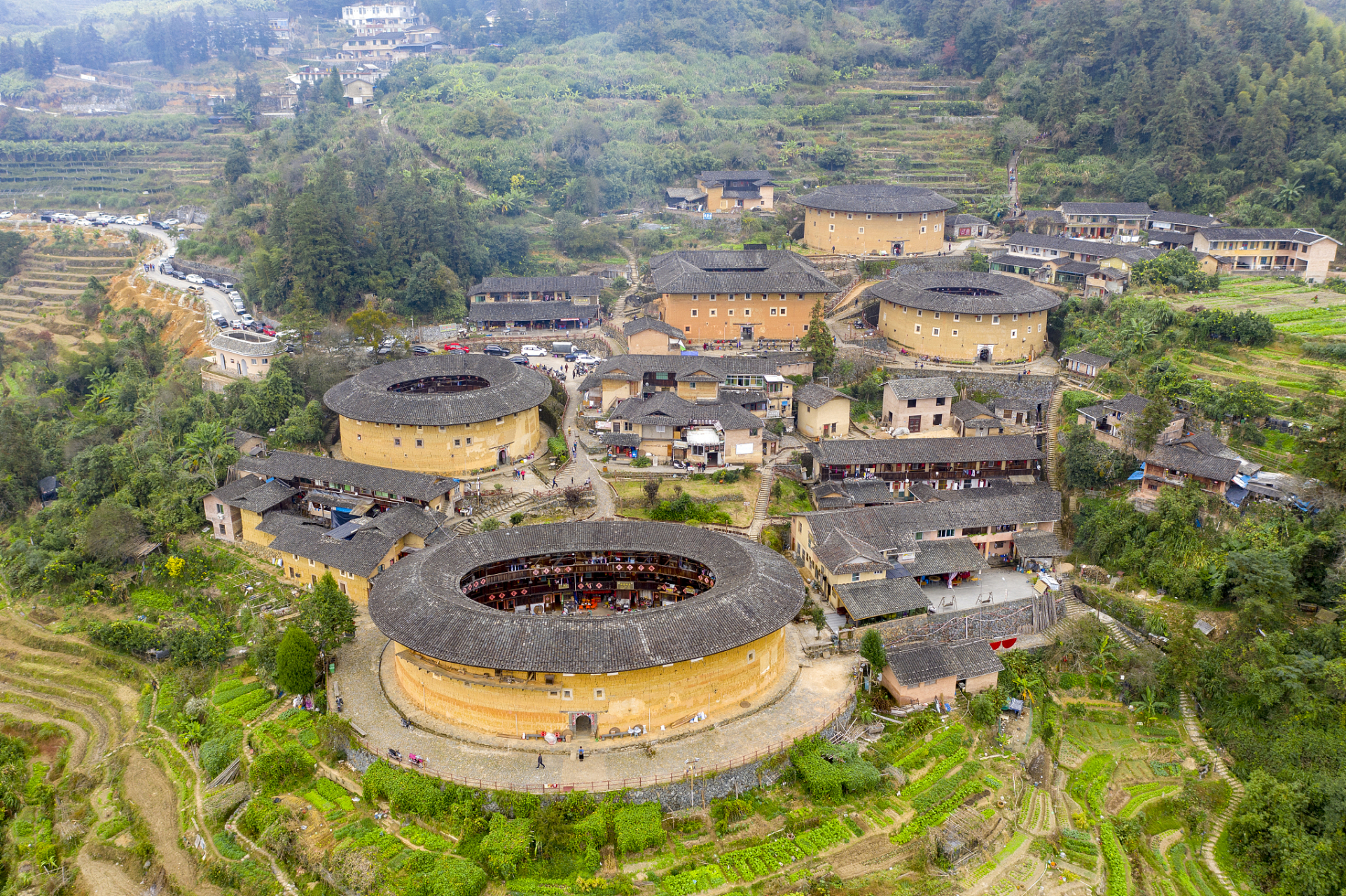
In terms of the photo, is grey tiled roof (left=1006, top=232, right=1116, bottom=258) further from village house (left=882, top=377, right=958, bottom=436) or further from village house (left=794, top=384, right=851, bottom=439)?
village house (left=794, top=384, right=851, bottom=439)

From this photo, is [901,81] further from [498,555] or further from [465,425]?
[498,555]

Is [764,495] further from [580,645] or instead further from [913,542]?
[580,645]

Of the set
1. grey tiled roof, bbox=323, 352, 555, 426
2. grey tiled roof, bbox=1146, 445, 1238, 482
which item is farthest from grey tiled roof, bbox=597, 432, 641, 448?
grey tiled roof, bbox=1146, 445, 1238, 482

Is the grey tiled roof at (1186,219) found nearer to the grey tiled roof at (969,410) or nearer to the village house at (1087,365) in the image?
the village house at (1087,365)

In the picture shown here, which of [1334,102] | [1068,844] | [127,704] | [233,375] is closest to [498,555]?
[127,704]

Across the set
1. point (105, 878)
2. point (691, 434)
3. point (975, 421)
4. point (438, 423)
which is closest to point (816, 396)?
point (691, 434)
